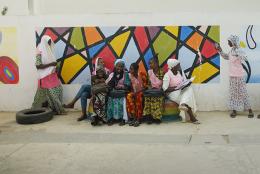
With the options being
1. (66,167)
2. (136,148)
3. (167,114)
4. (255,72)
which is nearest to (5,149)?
(66,167)

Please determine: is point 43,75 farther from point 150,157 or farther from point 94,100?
point 150,157

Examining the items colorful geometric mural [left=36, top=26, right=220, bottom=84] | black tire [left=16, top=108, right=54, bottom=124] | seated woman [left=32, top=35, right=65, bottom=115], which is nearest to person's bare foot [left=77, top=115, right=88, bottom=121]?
black tire [left=16, top=108, right=54, bottom=124]

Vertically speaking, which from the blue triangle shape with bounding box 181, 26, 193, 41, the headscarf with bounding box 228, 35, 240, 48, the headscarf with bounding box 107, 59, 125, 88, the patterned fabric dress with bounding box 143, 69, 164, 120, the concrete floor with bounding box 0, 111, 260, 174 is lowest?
the concrete floor with bounding box 0, 111, 260, 174

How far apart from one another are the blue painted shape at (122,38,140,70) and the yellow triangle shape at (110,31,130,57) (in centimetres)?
13

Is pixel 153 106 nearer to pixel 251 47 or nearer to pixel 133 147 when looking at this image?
pixel 133 147

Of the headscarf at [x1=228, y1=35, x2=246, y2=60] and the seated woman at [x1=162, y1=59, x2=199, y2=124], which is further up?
the headscarf at [x1=228, y1=35, x2=246, y2=60]

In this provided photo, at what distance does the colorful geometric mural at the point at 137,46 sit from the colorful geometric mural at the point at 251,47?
0.55 m

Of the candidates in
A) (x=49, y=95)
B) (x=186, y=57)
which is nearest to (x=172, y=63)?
(x=186, y=57)

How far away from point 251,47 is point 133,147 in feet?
12.9

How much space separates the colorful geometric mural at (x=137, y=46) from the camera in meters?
8.98

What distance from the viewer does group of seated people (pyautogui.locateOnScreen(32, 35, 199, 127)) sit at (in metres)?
8.11

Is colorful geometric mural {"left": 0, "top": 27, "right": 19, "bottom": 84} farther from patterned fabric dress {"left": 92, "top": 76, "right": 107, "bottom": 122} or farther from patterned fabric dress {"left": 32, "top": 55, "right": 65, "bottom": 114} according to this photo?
patterned fabric dress {"left": 92, "top": 76, "right": 107, "bottom": 122}

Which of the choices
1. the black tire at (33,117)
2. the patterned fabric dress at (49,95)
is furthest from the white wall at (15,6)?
the black tire at (33,117)

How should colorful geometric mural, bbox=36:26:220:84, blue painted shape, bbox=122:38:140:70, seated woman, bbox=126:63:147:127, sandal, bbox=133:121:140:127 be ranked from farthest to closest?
blue painted shape, bbox=122:38:140:70, colorful geometric mural, bbox=36:26:220:84, seated woman, bbox=126:63:147:127, sandal, bbox=133:121:140:127
